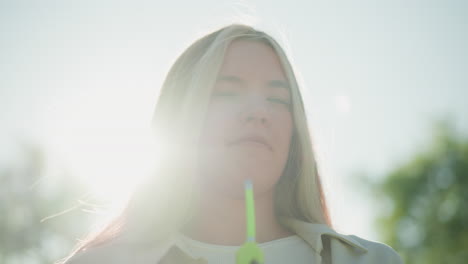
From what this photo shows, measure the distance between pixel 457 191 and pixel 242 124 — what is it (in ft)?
78.0

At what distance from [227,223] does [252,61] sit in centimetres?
102

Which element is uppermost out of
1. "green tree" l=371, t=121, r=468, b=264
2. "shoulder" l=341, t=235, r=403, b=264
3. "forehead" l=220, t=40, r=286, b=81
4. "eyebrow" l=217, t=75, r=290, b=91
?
"forehead" l=220, t=40, r=286, b=81

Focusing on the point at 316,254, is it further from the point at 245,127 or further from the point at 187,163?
the point at 187,163

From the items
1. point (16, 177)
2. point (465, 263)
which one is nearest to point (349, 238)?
point (16, 177)

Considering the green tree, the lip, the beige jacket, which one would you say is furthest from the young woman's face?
the green tree

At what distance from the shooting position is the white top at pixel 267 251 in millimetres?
2650

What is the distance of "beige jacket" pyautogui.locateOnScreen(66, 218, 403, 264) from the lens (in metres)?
2.55

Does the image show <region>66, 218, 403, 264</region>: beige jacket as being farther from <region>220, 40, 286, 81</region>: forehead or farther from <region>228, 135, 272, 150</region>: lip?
<region>220, 40, 286, 81</region>: forehead

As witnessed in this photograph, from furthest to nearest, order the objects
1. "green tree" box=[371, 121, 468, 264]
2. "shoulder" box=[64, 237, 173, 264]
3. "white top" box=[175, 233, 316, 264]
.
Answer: "green tree" box=[371, 121, 468, 264], "white top" box=[175, 233, 316, 264], "shoulder" box=[64, 237, 173, 264]

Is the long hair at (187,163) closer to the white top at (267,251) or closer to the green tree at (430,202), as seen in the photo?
the white top at (267,251)

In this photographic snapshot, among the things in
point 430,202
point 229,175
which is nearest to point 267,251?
point 229,175

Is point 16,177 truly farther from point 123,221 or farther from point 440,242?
point 440,242

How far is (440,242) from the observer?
72.6ft

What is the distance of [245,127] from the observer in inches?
103
